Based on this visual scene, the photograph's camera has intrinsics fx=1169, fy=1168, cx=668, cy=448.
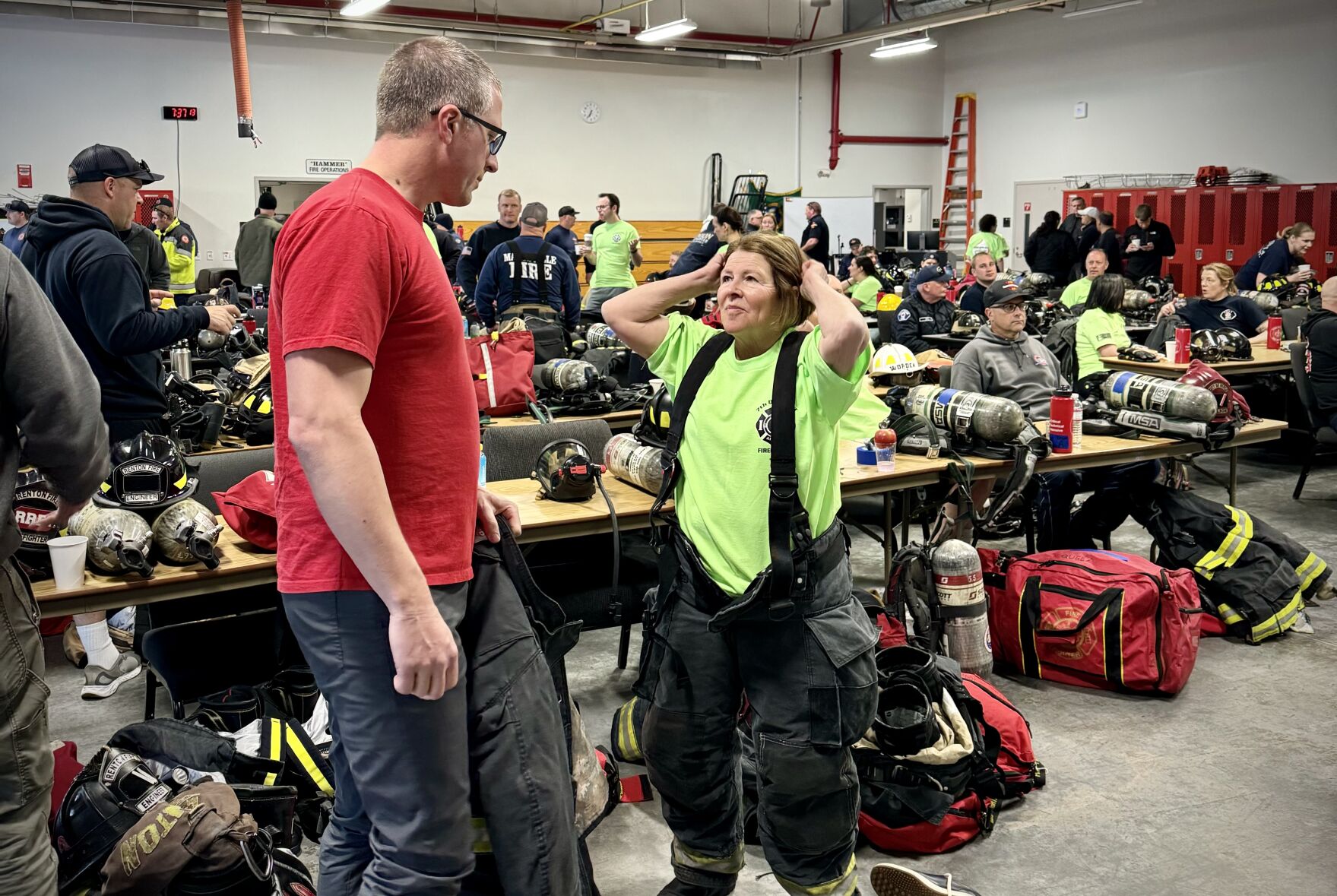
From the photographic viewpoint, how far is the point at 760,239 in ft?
8.26

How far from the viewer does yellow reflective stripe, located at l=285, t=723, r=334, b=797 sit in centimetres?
304

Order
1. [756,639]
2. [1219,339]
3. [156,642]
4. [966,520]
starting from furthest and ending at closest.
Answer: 1. [1219,339]
2. [966,520]
3. [156,642]
4. [756,639]

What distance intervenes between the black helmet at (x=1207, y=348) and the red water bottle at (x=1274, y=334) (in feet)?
3.07

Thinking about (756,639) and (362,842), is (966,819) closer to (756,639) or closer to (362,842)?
(756,639)

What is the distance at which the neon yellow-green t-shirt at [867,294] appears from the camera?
35.4ft

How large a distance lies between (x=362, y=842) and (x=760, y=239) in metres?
1.44

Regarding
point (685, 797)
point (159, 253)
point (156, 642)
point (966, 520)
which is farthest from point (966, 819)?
point (159, 253)

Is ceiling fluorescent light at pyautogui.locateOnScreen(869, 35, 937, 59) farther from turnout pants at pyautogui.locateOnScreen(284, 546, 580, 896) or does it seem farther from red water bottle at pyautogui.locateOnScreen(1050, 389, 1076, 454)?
turnout pants at pyautogui.locateOnScreen(284, 546, 580, 896)

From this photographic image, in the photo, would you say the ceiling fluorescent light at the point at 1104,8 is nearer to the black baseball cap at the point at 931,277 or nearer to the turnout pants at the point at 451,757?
the black baseball cap at the point at 931,277

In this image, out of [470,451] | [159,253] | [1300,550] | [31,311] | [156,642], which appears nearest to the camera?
[470,451]

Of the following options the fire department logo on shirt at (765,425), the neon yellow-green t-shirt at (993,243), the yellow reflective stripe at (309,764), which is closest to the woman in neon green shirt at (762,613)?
the fire department logo on shirt at (765,425)

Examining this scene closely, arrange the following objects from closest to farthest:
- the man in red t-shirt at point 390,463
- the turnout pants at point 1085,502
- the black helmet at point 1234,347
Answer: the man in red t-shirt at point 390,463 < the turnout pants at point 1085,502 < the black helmet at point 1234,347

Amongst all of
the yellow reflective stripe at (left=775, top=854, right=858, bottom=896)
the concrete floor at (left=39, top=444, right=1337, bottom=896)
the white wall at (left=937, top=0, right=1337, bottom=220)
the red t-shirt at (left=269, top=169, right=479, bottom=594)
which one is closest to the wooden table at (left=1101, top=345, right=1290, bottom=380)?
the concrete floor at (left=39, top=444, right=1337, bottom=896)

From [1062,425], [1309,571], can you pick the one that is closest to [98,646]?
[1062,425]
